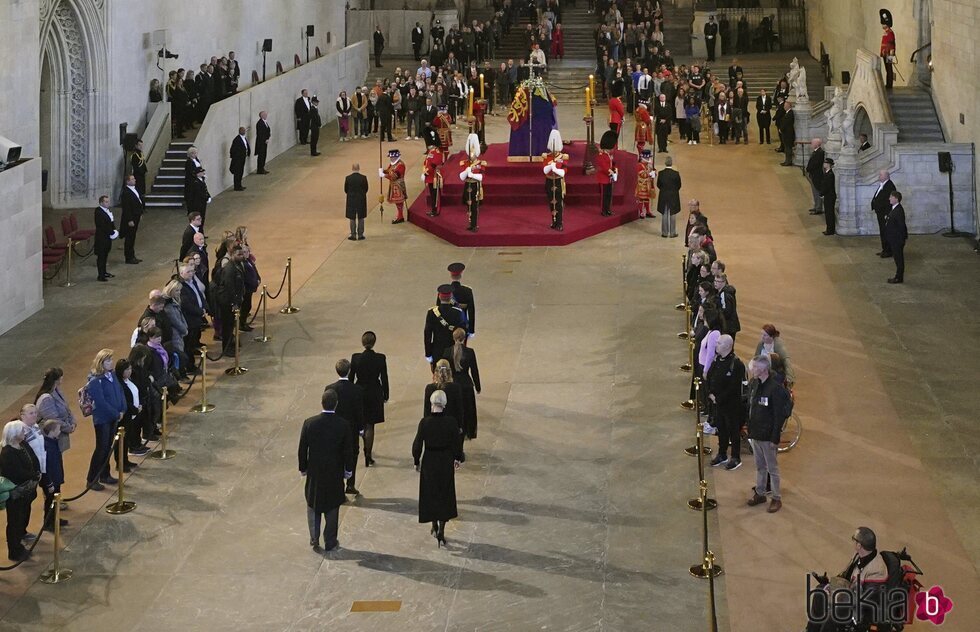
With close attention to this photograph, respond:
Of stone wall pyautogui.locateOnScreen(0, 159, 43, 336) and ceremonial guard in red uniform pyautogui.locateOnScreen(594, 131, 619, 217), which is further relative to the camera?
ceremonial guard in red uniform pyautogui.locateOnScreen(594, 131, 619, 217)

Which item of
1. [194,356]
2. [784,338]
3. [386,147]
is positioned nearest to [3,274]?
[194,356]

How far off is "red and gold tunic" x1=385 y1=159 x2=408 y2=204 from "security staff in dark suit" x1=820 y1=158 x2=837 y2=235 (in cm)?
769

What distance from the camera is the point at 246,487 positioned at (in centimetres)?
1374

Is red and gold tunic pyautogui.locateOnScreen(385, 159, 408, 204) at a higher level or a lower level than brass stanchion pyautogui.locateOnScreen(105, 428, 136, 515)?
higher

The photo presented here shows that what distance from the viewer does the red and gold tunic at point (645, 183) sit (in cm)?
2545

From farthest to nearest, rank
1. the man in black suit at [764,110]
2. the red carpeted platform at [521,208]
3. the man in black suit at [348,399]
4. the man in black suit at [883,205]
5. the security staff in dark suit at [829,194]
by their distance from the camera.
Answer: the man in black suit at [764,110], the red carpeted platform at [521,208], the security staff in dark suit at [829,194], the man in black suit at [883,205], the man in black suit at [348,399]

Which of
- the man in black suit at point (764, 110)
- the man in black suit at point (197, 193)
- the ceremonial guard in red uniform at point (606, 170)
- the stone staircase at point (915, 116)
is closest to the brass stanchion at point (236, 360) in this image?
the man in black suit at point (197, 193)

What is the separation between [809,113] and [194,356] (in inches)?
739

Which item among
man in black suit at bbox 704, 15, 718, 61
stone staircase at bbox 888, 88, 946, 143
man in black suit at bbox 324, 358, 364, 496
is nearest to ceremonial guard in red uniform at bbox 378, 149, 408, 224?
stone staircase at bbox 888, 88, 946, 143

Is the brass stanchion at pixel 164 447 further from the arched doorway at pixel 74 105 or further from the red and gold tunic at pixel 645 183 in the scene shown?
the arched doorway at pixel 74 105

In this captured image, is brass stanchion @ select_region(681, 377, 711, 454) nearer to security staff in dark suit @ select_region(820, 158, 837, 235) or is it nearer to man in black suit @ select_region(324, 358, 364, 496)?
man in black suit @ select_region(324, 358, 364, 496)

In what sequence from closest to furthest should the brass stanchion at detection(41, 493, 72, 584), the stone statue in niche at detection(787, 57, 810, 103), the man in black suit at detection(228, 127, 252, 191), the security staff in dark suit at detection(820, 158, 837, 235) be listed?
the brass stanchion at detection(41, 493, 72, 584) → the security staff in dark suit at detection(820, 158, 837, 235) → the man in black suit at detection(228, 127, 252, 191) → the stone statue in niche at detection(787, 57, 810, 103)

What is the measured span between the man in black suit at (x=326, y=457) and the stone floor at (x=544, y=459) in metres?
0.54

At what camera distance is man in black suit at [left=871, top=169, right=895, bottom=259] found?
22359mm
